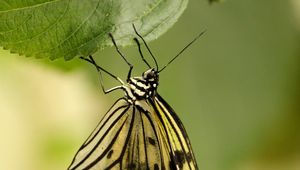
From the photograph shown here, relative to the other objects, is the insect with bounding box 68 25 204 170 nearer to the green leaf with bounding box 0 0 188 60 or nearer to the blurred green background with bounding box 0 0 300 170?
the green leaf with bounding box 0 0 188 60

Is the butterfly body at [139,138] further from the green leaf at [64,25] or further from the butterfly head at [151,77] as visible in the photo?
the green leaf at [64,25]

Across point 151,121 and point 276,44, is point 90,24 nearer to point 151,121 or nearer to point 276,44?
point 151,121

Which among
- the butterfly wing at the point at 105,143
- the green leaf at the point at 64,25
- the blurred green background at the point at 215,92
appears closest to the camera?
the green leaf at the point at 64,25

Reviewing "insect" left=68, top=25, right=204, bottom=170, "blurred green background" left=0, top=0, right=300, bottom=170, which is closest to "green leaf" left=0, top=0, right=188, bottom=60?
"insect" left=68, top=25, right=204, bottom=170

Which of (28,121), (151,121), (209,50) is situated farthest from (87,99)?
(151,121)

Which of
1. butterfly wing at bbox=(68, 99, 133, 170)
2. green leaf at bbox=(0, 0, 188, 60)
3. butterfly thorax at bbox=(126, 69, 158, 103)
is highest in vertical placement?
green leaf at bbox=(0, 0, 188, 60)

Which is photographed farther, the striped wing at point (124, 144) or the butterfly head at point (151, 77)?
the butterfly head at point (151, 77)

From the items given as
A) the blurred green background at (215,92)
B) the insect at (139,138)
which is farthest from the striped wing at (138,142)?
the blurred green background at (215,92)

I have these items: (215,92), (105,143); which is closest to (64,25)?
(105,143)
